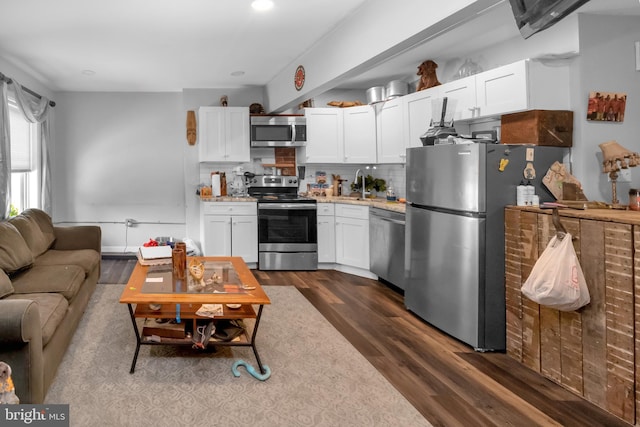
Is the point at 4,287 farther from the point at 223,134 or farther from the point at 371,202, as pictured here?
the point at 223,134

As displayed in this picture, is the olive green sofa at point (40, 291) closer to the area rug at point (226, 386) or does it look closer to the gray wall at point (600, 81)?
the area rug at point (226, 386)

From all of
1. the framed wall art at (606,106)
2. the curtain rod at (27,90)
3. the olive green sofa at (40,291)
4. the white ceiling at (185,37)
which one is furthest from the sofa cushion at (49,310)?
the framed wall art at (606,106)

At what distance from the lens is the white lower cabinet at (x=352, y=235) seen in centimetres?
578

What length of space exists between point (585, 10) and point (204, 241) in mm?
4958

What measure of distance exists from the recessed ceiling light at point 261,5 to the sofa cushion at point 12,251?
2.60 metres

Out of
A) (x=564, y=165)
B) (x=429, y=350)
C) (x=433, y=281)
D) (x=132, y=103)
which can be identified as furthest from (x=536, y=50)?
(x=132, y=103)

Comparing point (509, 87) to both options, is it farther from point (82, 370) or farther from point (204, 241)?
point (204, 241)

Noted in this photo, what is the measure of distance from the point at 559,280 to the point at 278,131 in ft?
15.7

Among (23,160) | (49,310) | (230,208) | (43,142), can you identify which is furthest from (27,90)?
(49,310)

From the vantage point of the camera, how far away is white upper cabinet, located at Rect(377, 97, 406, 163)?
5.41m

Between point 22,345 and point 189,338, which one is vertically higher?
point 22,345

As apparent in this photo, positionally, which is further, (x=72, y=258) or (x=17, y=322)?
(x=72, y=258)

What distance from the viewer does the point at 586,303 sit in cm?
256

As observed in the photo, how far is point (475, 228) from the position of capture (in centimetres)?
335
